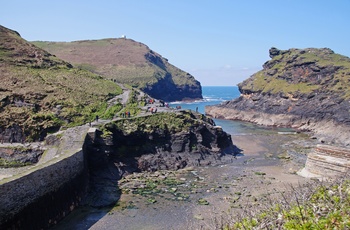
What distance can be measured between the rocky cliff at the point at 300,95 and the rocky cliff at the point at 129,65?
44.2 metres

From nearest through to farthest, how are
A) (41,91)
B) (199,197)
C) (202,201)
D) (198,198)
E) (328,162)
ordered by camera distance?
1. (202,201)
2. (198,198)
3. (199,197)
4. (328,162)
5. (41,91)

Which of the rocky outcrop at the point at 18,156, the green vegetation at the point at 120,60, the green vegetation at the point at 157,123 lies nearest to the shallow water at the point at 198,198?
the green vegetation at the point at 157,123

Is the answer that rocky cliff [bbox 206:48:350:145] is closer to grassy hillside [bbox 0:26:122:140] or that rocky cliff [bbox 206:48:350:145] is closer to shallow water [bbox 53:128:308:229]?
shallow water [bbox 53:128:308:229]

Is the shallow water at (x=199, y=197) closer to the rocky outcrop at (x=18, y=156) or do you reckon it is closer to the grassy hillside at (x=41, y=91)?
the rocky outcrop at (x=18, y=156)

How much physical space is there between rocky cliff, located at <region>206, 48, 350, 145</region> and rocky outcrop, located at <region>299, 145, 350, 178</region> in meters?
26.3

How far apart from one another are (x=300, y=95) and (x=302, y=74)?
1126 centimetres

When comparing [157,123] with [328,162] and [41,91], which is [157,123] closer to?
[41,91]

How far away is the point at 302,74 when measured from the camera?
309 ft

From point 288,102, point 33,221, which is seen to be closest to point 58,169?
point 33,221

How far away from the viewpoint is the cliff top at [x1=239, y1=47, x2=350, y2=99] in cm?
8312

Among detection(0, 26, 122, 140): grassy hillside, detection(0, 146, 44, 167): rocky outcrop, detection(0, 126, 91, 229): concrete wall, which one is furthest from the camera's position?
detection(0, 26, 122, 140): grassy hillside

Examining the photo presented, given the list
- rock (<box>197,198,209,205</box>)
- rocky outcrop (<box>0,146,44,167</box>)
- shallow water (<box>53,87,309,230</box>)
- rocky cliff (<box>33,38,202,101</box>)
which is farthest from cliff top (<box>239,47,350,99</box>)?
rocky outcrop (<box>0,146,44,167</box>)

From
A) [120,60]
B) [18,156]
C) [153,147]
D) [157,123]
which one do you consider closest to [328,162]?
[153,147]

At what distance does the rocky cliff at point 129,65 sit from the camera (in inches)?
5502
